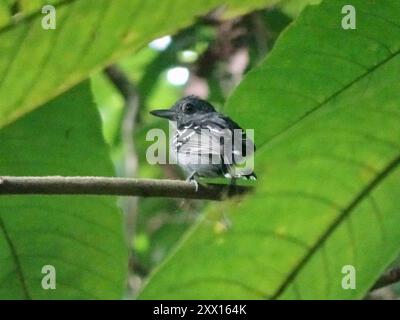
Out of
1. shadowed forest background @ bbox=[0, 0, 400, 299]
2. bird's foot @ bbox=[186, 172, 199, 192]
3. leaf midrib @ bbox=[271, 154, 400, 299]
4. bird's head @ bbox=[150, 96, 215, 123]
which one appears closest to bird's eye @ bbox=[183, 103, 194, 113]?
bird's head @ bbox=[150, 96, 215, 123]

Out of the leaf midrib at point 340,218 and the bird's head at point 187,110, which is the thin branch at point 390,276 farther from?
the leaf midrib at point 340,218

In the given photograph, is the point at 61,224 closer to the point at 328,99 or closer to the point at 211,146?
the point at 211,146

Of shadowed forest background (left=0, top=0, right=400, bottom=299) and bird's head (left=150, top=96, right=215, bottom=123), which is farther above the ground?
bird's head (left=150, top=96, right=215, bottom=123)

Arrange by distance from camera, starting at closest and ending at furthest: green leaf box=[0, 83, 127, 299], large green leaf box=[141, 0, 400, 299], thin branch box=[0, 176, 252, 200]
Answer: large green leaf box=[141, 0, 400, 299]
thin branch box=[0, 176, 252, 200]
green leaf box=[0, 83, 127, 299]

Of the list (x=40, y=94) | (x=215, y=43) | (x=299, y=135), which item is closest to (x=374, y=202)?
(x=299, y=135)

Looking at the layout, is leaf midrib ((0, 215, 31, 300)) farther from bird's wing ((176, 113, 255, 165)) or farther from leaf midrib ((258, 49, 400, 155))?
leaf midrib ((258, 49, 400, 155))
